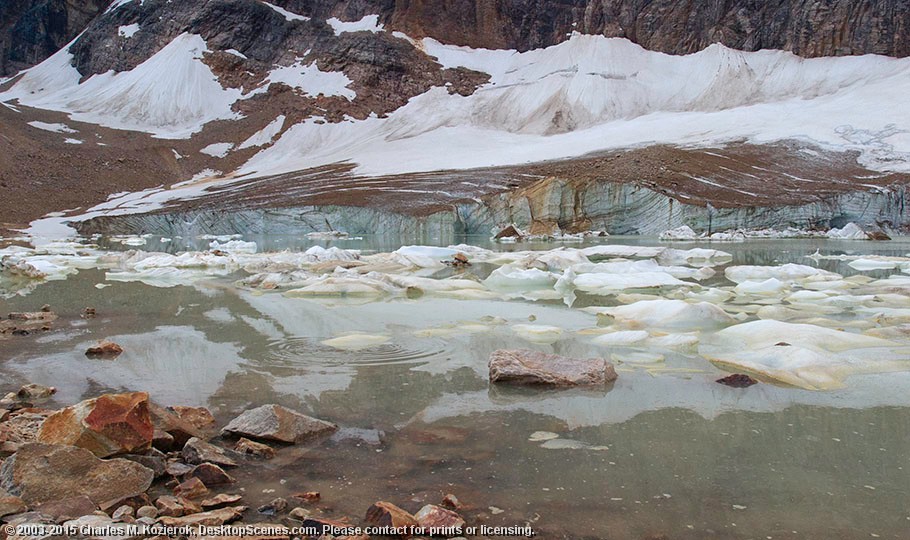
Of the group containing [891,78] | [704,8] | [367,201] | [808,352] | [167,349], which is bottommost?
[367,201]

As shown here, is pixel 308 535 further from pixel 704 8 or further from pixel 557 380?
pixel 704 8

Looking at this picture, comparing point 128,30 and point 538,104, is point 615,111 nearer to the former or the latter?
point 538,104

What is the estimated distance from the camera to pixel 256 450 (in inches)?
140

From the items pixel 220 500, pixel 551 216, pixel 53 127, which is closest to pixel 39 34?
pixel 53 127

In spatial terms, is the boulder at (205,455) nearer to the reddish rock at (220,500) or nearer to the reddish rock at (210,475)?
the reddish rock at (210,475)

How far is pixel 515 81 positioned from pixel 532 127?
36.2 ft

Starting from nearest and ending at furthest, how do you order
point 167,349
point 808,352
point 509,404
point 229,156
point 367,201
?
point 509,404 → point 808,352 → point 167,349 → point 367,201 → point 229,156

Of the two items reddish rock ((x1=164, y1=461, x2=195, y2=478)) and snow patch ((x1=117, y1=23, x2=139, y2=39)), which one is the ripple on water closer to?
reddish rock ((x1=164, y1=461, x2=195, y2=478))

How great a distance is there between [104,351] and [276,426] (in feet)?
10.7

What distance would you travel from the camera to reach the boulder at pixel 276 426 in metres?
3.75

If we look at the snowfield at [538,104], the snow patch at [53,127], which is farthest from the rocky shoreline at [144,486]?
the snow patch at [53,127]

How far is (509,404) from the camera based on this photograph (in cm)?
452

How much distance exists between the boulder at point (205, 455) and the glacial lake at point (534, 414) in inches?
5.5

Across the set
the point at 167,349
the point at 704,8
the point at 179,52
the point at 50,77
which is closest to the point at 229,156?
the point at 179,52
